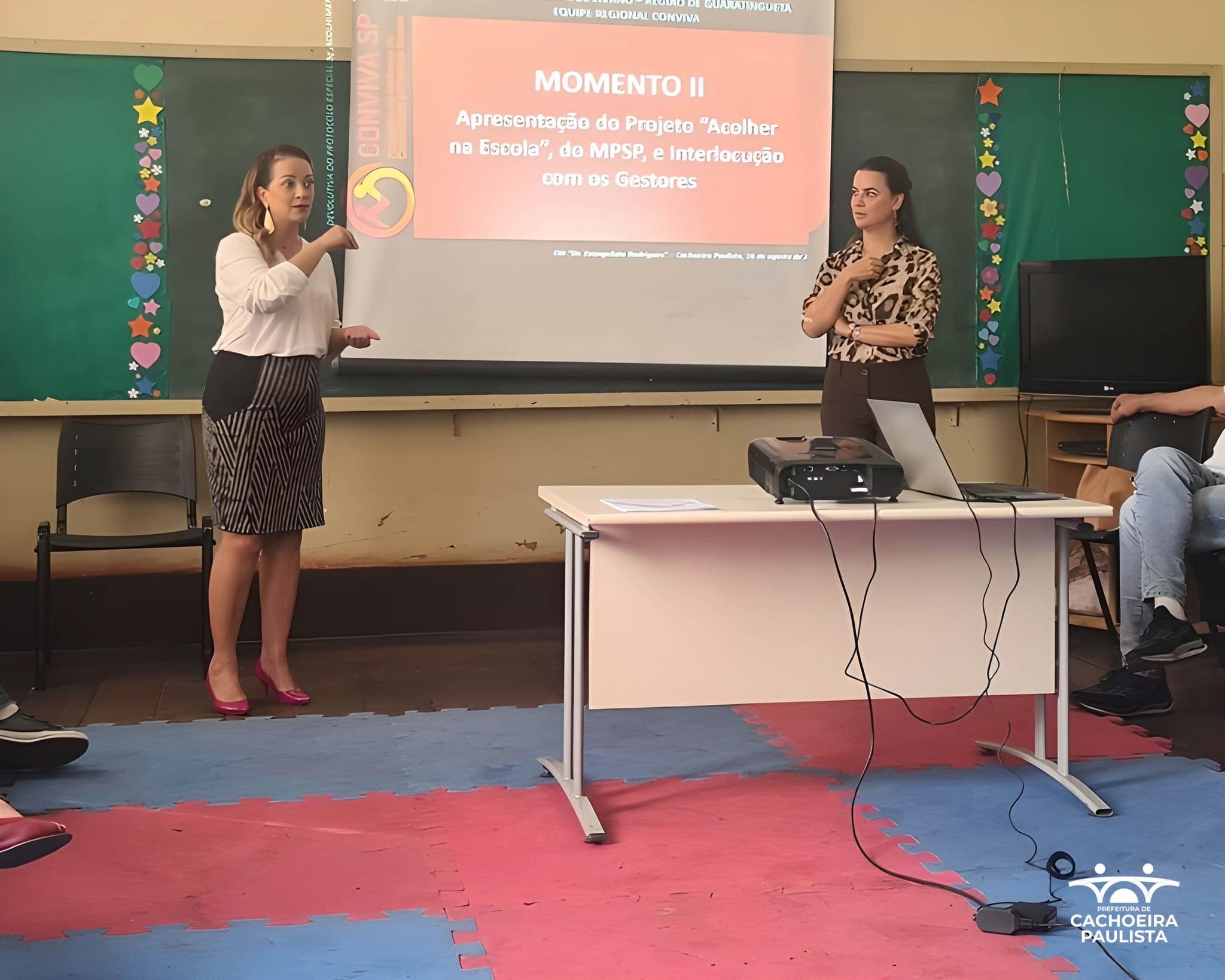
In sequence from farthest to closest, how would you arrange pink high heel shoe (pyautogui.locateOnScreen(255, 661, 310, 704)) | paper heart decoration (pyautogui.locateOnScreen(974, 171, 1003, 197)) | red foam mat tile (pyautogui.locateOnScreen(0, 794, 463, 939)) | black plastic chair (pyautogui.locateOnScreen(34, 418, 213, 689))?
paper heart decoration (pyautogui.locateOnScreen(974, 171, 1003, 197)) → black plastic chair (pyautogui.locateOnScreen(34, 418, 213, 689)) → pink high heel shoe (pyautogui.locateOnScreen(255, 661, 310, 704)) → red foam mat tile (pyautogui.locateOnScreen(0, 794, 463, 939))

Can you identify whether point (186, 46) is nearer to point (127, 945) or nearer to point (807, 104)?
point (807, 104)

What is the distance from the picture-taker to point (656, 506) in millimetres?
2584

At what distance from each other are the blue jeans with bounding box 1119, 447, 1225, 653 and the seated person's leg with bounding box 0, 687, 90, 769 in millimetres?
2724

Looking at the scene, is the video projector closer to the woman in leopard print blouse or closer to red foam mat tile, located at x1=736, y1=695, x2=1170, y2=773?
red foam mat tile, located at x1=736, y1=695, x2=1170, y2=773

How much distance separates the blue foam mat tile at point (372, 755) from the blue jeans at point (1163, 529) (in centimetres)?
111

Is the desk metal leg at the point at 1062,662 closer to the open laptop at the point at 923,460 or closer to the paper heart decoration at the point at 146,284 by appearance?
the open laptop at the point at 923,460

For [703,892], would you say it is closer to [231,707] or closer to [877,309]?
[231,707]

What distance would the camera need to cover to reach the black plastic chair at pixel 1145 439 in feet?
12.5

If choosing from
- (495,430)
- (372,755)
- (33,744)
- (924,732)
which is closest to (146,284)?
→ (495,430)

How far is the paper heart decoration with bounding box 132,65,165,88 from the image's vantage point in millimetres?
4199

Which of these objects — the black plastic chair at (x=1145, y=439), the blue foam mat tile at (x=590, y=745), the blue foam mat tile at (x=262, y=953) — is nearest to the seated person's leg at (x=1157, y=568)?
the black plastic chair at (x=1145, y=439)

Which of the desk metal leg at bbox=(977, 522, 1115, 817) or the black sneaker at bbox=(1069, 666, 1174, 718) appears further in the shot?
the black sneaker at bbox=(1069, 666, 1174, 718)

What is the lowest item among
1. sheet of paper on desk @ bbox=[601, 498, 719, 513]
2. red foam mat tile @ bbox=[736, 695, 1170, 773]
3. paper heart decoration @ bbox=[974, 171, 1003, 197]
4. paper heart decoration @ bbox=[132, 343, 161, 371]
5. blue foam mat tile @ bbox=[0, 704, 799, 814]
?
blue foam mat tile @ bbox=[0, 704, 799, 814]

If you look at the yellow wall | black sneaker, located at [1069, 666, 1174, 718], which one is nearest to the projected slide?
the yellow wall
